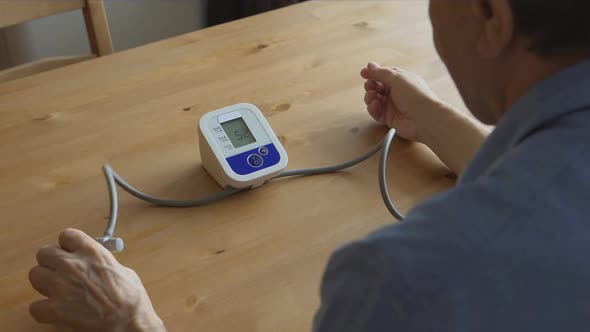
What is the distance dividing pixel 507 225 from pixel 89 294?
19.1 inches

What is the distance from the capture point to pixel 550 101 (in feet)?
1.71

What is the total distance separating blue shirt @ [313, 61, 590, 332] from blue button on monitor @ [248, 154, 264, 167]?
0.45 meters

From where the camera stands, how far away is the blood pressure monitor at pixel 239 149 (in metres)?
0.93

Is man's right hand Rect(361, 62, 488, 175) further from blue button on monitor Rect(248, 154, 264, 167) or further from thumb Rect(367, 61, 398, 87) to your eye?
blue button on monitor Rect(248, 154, 264, 167)

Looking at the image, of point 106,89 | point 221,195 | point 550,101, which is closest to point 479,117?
point 550,101

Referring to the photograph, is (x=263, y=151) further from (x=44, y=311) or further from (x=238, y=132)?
(x=44, y=311)

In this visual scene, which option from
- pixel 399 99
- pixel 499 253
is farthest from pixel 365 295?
pixel 399 99

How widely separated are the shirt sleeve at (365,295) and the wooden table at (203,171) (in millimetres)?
239


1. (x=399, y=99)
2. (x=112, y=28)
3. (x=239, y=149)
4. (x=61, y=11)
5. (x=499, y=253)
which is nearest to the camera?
(x=499, y=253)

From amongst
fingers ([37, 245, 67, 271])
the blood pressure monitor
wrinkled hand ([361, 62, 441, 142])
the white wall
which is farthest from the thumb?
the white wall

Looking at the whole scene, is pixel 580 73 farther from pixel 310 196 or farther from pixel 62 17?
pixel 62 17

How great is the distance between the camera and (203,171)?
981 millimetres

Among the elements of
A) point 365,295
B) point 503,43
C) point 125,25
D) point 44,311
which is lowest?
point 125,25

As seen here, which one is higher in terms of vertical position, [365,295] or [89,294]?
[365,295]
